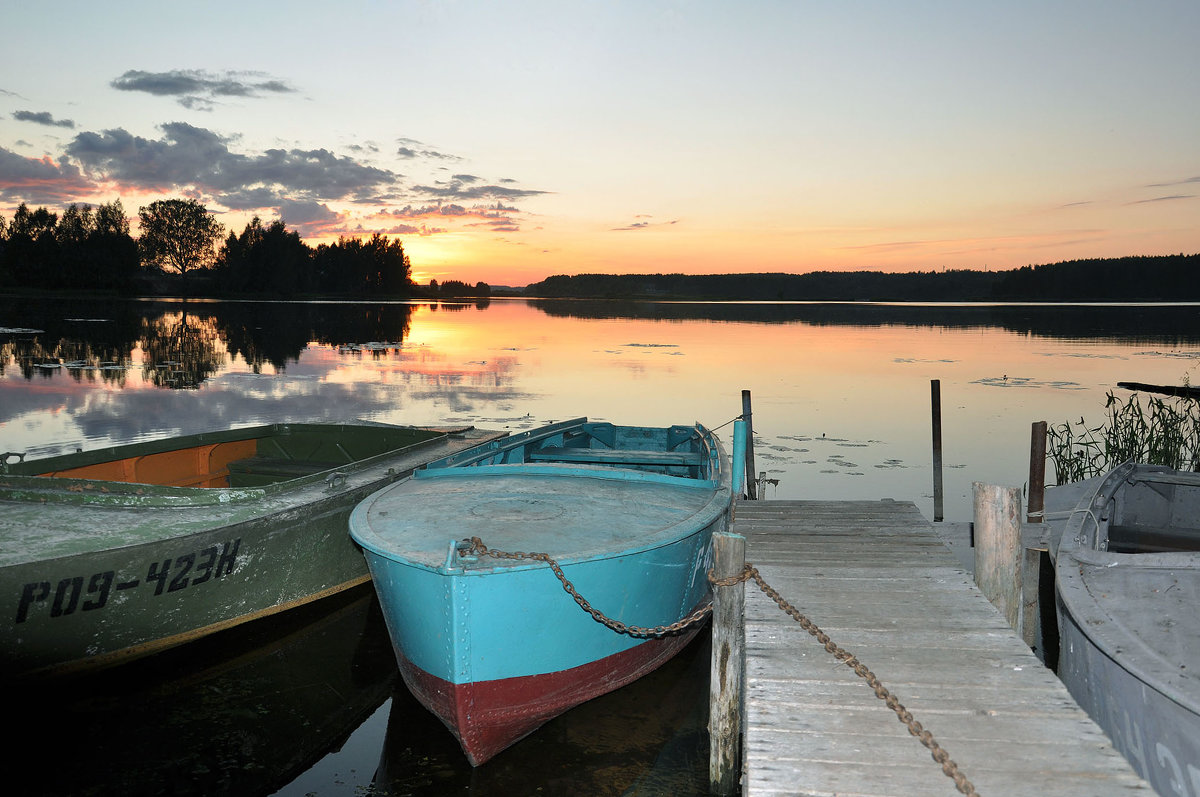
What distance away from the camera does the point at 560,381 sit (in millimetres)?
31078

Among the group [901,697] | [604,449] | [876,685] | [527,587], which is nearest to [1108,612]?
[901,697]

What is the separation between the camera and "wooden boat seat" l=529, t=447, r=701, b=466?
10945 mm

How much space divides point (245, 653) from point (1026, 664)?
701 cm

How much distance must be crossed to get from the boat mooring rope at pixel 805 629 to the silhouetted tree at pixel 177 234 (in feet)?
475

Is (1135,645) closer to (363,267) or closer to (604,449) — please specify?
(604,449)

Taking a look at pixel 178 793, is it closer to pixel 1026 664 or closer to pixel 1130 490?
pixel 1026 664

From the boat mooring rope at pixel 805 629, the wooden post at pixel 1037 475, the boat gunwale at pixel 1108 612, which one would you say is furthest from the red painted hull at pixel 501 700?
the wooden post at pixel 1037 475

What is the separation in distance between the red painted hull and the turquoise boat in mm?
11

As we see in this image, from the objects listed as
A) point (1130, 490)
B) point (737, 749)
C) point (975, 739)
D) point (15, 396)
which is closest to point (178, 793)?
point (737, 749)

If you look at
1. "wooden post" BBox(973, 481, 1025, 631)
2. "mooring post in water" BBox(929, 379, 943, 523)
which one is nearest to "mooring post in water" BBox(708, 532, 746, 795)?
"wooden post" BBox(973, 481, 1025, 631)

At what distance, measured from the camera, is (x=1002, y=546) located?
6.67 meters

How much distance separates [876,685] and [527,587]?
2452mm

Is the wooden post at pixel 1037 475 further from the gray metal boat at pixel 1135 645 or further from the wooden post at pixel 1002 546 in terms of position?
the wooden post at pixel 1002 546

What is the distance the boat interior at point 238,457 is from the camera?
936 centimetres
